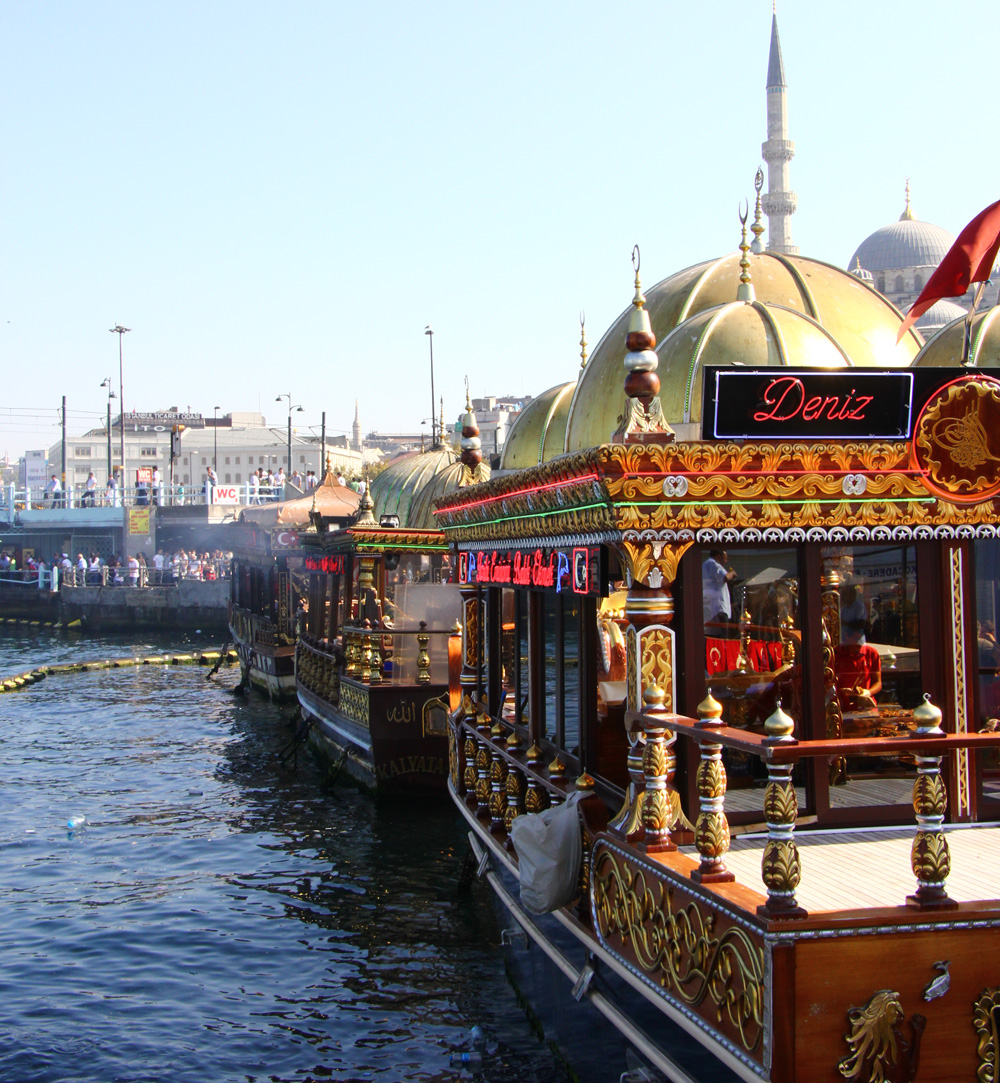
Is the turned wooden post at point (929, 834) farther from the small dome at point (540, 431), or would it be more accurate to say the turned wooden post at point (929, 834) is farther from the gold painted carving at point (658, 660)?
the small dome at point (540, 431)

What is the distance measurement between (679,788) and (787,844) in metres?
2.40

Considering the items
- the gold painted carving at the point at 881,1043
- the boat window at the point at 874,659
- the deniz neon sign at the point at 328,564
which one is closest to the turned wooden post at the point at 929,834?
the gold painted carving at the point at 881,1043

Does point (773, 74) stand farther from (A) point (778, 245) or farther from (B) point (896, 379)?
(B) point (896, 379)

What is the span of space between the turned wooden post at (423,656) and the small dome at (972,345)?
8586 millimetres

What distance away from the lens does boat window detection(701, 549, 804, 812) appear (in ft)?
24.9

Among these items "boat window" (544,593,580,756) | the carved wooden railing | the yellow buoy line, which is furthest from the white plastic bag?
the yellow buoy line

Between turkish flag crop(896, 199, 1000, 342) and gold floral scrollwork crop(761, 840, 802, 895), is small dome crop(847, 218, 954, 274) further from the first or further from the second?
gold floral scrollwork crop(761, 840, 802, 895)

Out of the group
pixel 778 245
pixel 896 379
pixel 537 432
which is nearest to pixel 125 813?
pixel 537 432

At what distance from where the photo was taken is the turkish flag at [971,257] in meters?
8.17

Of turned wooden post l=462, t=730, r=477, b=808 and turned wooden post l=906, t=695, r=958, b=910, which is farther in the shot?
turned wooden post l=462, t=730, r=477, b=808

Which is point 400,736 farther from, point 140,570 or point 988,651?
point 140,570

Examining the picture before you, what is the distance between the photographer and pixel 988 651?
26.0 feet

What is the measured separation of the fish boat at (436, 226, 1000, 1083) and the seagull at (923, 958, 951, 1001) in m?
0.01

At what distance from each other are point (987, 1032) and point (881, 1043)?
1.70 feet
